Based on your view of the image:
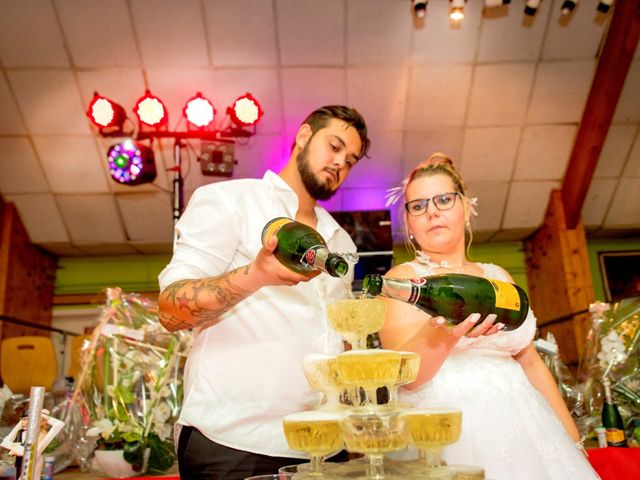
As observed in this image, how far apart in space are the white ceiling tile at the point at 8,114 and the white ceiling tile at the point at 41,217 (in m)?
0.69

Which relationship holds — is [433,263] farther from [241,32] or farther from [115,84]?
[115,84]

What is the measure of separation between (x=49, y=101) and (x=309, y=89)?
84.1 inches

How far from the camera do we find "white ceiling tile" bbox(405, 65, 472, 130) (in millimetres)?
4637

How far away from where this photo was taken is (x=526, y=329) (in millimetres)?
1580

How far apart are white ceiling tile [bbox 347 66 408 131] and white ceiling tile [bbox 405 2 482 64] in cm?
22

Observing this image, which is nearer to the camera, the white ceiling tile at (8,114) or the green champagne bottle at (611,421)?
the green champagne bottle at (611,421)

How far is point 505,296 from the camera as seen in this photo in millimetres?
1147

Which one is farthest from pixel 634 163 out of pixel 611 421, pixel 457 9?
pixel 611 421

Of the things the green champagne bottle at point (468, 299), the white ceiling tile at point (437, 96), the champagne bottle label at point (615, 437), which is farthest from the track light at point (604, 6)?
the green champagne bottle at point (468, 299)

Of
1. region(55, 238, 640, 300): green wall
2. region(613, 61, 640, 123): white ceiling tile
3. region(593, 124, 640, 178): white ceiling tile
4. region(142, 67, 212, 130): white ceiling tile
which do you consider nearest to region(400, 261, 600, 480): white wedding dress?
region(142, 67, 212, 130): white ceiling tile

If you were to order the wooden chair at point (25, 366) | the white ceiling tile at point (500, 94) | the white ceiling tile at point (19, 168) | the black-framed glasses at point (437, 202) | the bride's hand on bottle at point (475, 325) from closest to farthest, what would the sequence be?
the bride's hand on bottle at point (475, 325) < the black-framed glasses at point (437, 202) < the wooden chair at point (25, 366) < the white ceiling tile at point (500, 94) < the white ceiling tile at point (19, 168)

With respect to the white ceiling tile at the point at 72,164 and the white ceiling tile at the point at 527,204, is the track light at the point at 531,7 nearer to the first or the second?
the white ceiling tile at the point at 527,204

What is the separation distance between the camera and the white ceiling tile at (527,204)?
538 centimetres

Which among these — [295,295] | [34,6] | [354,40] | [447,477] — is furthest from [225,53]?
[447,477]
